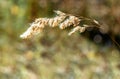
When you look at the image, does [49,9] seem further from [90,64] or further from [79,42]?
[90,64]

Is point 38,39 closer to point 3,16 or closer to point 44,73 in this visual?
point 3,16

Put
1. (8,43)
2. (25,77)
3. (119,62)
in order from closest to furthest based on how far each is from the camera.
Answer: (25,77) → (119,62) → (8,43)

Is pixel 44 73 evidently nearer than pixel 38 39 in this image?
Yes

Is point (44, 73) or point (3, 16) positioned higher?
point (3, 16)

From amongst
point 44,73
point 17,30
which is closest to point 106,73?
point 44,73

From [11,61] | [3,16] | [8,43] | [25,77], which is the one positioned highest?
[3,16]

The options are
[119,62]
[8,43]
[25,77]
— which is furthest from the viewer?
[8,43]
